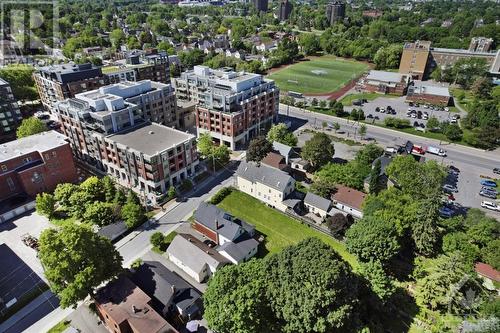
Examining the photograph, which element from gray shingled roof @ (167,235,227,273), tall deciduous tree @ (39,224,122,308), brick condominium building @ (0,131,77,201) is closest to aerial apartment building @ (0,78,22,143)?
brick condominium building @ (0,131,77,201)

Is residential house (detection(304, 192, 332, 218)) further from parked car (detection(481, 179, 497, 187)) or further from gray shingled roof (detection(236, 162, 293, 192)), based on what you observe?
parked car (detection(481, 179, 497, 187))

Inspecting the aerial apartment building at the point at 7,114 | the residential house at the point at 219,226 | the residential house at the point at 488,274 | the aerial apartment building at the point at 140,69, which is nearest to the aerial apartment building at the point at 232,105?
the aerial apartment building at the point at 140,69

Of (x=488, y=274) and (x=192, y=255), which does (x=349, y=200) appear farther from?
(x=192, y=255)

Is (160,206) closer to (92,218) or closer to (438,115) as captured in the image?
(92,218)

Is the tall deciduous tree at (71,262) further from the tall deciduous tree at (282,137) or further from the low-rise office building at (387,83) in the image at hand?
the low-rise office building at (387,83)

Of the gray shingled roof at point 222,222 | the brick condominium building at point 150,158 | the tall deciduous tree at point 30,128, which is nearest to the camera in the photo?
the gray shingled roof at point 222,222

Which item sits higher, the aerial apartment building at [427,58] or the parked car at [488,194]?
the aerial apartment building at [427,58]
